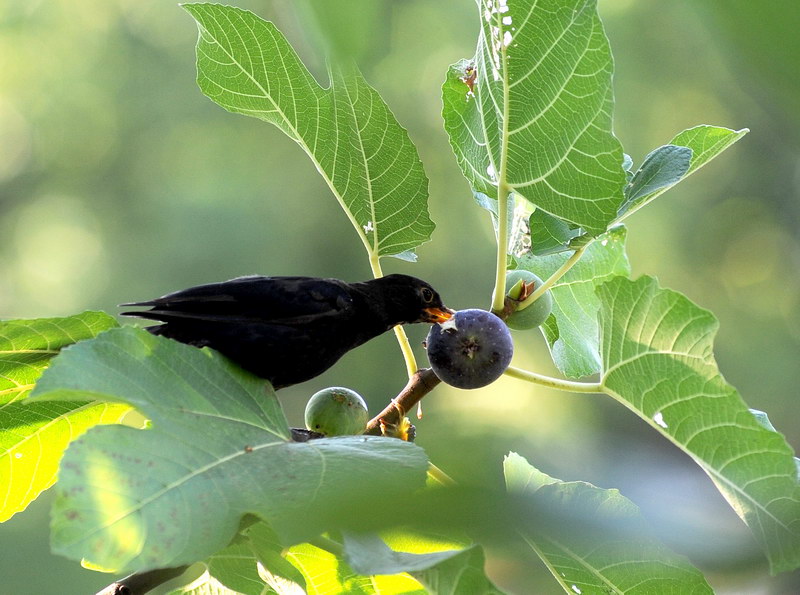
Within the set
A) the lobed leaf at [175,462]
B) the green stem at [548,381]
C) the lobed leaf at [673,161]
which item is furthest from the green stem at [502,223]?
the lobed leaf at [175,462]

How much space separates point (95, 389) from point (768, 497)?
3.49 ft

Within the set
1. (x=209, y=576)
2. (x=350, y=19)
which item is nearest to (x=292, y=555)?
(x=209, y=576)

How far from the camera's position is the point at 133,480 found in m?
1.17

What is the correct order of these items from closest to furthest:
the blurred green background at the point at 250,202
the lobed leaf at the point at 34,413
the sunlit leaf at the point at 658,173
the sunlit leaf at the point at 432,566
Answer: the sunlit leaf at the point at 432,566 < the lobed leaf at the point at 34,413 < the sunlit leaf at the point at 658,173 < the blurred green background at the point at 250,202

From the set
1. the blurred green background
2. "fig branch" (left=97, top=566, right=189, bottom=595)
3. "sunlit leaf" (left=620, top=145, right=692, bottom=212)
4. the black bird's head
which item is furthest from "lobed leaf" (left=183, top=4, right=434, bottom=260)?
the blurred green background

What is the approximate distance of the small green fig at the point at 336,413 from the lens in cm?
181

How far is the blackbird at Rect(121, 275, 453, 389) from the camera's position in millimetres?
1901

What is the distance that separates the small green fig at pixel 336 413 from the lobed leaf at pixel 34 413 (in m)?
0.43

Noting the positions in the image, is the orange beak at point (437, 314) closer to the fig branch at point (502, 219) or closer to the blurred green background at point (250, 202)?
the fig branch at point (502, 219)

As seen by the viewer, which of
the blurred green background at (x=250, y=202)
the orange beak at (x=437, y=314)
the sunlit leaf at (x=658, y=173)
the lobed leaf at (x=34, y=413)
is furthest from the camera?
the blurred green background at (x=250, y=202)

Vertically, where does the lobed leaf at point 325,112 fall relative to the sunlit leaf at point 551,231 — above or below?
above

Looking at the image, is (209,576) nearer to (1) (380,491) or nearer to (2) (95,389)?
(2) (95,389)

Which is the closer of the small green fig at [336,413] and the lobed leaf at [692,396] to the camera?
the lobed leaf at [692,396]

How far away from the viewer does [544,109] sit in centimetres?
178
